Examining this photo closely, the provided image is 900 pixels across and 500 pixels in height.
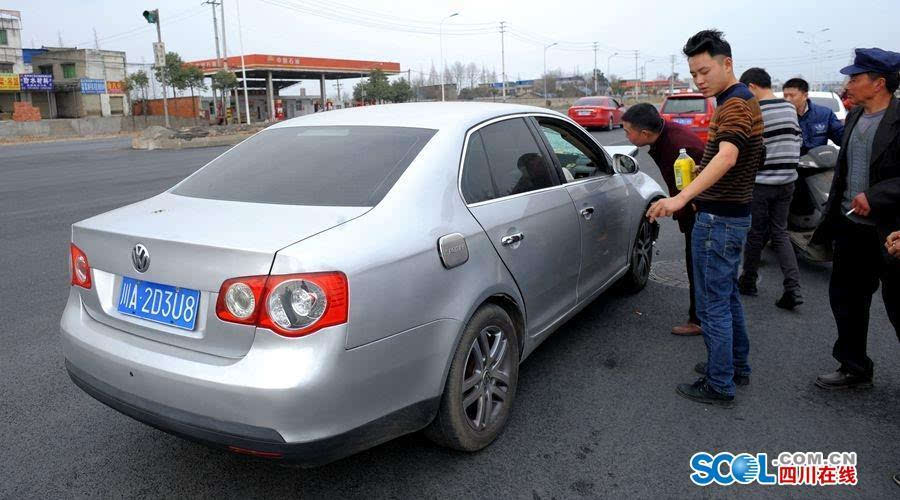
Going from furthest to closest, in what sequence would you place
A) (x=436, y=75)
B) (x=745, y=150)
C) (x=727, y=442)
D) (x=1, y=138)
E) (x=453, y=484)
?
(x=436, y=75)
(x=1, y=138)
(x=745, y=150)
(x=727, y=442)
(x=453, y=484)

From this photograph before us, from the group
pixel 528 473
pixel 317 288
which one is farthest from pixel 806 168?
pixel 317 288

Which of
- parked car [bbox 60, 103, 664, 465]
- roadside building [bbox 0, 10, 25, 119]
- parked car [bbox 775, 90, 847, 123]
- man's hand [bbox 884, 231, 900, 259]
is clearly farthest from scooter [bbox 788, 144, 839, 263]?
roadside building [bbox 0, 10, 25, 119]

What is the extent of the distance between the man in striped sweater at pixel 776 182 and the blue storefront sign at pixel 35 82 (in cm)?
6190

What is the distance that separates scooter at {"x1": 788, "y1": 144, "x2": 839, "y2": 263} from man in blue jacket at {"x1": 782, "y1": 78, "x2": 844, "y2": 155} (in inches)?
10.5

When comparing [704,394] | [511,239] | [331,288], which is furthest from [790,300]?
[331,288]

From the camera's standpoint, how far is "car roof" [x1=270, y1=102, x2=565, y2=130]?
3.31 metres

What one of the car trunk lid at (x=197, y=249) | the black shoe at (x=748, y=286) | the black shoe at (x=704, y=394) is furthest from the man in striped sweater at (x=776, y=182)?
the car trunk lid at (x=197, y=249)

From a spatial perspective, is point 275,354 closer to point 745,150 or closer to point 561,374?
point 561,374

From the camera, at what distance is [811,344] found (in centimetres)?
425

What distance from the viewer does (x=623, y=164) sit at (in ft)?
14.8

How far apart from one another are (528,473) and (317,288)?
130 centimetres

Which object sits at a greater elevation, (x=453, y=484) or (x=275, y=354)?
(x=275, y=354)

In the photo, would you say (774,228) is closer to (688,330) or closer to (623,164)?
(688,330)

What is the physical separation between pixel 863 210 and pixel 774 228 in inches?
83.7
